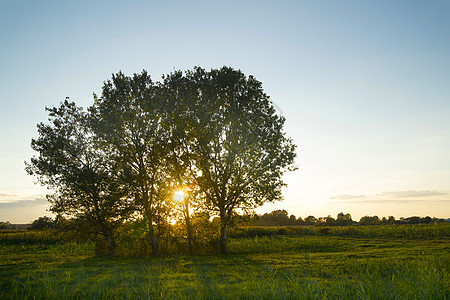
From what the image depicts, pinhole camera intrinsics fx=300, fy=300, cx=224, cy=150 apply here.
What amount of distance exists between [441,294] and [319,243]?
30.9m

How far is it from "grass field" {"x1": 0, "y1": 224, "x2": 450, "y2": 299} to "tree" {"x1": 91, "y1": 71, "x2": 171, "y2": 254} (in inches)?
228

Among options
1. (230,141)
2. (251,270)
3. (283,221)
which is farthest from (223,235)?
(283,221)

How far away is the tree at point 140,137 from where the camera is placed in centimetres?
3000

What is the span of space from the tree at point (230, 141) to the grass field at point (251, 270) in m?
5.93

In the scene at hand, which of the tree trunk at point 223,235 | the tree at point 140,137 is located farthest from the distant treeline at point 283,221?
the tree at point 140,137

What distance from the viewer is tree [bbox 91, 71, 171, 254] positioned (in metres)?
30.0

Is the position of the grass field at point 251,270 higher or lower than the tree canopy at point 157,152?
lower

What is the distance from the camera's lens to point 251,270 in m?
12.8

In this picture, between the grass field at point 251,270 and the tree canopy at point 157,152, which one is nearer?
the grass field at point 251,270

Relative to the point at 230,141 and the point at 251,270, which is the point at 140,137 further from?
the point at 251,270

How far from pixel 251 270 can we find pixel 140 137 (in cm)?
2102

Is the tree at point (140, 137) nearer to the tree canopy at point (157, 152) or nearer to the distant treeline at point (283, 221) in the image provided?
the tree canopy at point (157, 152)

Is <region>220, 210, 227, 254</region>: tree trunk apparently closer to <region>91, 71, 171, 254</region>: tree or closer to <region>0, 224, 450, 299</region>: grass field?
<region>0, 224, 450, 299</region>: grass field

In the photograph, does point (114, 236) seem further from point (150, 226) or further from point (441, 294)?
point (441, 294)
